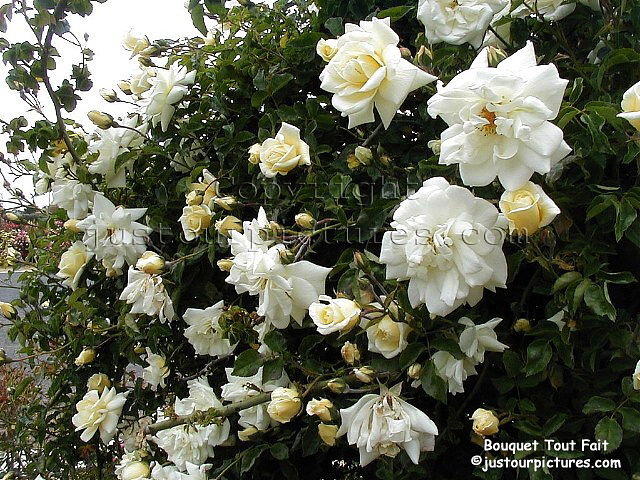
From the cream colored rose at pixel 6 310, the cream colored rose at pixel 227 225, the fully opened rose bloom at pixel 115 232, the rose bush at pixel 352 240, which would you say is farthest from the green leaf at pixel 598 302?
the cream colored rose at pixel 6 310

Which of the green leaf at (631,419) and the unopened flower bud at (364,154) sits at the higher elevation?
the unopened flower bud at (364,154)

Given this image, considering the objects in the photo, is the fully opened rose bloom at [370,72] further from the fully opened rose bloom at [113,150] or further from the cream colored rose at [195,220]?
the fully opened rose bloom at [113,150]

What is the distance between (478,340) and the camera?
98cm

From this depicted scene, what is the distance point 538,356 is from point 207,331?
610mm

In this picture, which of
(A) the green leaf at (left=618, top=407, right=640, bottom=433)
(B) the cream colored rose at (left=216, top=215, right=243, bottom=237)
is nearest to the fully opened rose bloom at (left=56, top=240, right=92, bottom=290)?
(B) the cream colored rose at (left=216, top=215, right=243, bottom=237)

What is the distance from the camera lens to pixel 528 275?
1115 mm

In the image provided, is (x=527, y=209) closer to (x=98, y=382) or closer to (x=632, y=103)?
(x=632, y=103)

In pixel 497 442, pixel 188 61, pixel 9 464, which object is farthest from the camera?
pixel 9 464

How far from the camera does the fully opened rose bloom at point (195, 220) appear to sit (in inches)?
48.7

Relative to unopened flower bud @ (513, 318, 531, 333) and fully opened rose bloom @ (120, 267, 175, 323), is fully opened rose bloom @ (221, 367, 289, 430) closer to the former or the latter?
fully opened rose bloom @ (120, 267, 175, 323)

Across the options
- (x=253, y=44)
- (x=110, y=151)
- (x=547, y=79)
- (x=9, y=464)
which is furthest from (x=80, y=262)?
(x=547, y=79)

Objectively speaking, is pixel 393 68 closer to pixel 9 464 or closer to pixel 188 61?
pixel 188 61

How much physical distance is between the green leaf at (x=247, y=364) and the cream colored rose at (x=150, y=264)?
0.84 ft

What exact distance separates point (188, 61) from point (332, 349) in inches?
29.0
